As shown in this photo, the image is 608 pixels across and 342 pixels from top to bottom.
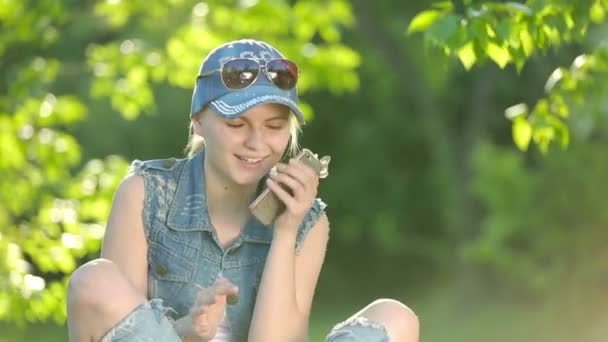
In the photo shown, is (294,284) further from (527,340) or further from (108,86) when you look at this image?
(527,340)

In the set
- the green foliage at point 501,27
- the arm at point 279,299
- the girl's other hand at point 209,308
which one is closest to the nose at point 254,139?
the arm at point 279,299

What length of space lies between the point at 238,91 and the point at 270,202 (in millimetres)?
310

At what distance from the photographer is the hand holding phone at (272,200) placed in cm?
366

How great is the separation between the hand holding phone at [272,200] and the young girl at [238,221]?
2 cm

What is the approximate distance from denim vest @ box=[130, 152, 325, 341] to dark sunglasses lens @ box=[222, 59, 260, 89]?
0.34m

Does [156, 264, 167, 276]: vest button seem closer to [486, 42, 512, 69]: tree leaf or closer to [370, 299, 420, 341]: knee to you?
[370, 299, 420, 341]: knee

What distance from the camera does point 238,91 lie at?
367 cm

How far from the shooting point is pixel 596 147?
11.9 m

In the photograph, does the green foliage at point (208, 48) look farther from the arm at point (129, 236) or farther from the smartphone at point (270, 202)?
the smartphone at point (270, 202)

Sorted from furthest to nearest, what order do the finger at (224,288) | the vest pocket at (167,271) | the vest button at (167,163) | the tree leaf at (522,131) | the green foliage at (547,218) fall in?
the green foliage at (547,218) → the tree leaf at (522,131) → the vest button at (167,163) → the vest pocket at (167,271) → the finger at (224,288)

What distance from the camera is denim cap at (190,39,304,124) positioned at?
11.9 feet

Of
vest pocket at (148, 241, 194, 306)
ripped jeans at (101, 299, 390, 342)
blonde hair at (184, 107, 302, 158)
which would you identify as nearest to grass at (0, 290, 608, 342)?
blonde hair at (184, 107, 302, 158)

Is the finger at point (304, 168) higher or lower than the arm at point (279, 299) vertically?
higher

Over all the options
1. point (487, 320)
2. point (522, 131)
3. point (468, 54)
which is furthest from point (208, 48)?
point (487, 320)
